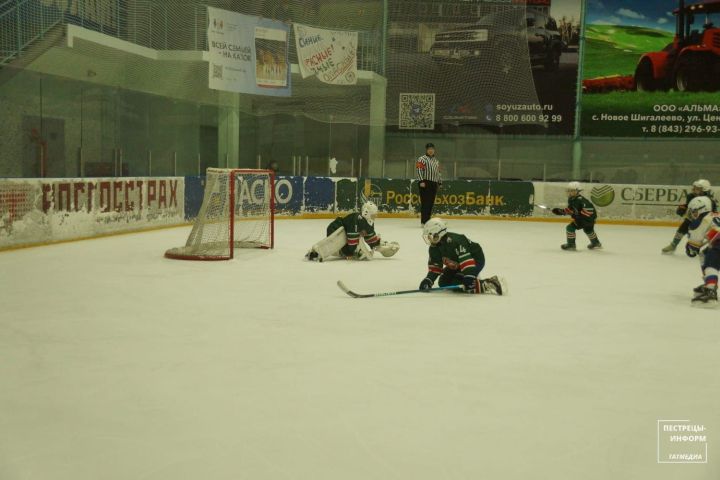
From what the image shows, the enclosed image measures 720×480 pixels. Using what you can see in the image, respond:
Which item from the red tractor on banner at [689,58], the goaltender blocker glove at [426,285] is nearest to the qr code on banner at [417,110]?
the red tractor on banner at [689,58]

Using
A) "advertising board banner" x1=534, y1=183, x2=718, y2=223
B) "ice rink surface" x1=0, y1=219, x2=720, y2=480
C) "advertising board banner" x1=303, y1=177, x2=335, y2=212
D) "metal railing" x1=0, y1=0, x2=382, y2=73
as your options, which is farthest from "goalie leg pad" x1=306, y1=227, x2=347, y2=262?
"advertising board banner" x1=534, y1=183, x2=718, y2=223

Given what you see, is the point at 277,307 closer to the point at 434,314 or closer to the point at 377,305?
the point at 377,305

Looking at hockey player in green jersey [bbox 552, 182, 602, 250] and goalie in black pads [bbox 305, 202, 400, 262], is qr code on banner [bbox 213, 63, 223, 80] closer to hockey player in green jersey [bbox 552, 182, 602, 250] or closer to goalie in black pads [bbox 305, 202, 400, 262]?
goalie in black pads [bbox 305, 202, 400, 262]

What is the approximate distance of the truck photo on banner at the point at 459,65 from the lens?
17.5 meters

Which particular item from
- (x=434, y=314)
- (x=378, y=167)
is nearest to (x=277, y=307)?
(x=434, y=314)

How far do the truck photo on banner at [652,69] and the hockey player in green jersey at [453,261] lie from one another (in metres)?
13.8

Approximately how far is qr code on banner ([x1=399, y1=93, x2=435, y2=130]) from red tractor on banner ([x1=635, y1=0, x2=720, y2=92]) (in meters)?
5.81

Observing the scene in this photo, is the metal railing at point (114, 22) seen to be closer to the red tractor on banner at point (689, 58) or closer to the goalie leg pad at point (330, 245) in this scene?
the goalie leg pad at point (330, 245)

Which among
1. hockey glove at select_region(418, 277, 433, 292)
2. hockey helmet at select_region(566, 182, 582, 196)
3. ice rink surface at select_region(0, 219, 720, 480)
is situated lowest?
ice rink surface at select_region(0, 219, 720, 480)

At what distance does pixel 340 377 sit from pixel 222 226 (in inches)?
258

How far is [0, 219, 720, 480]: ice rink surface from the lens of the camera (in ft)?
9.64

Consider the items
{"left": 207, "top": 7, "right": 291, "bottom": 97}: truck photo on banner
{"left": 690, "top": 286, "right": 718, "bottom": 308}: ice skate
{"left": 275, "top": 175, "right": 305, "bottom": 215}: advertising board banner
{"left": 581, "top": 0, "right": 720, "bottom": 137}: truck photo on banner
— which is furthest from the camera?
{"left": 581, "top": 0, "right": 720, "bottom": 137}: truck photo on banner

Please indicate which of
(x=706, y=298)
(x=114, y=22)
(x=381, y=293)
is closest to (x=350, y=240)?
(x=381, y=293)

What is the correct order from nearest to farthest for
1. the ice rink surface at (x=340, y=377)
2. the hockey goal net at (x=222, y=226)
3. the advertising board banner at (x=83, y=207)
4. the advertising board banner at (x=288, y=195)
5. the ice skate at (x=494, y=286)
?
the ice rink surface at (x=340, y=377) → the ice skate at (x=494, y=286) → the hockey goal net at (x=222, y=226) → the advertising board banner at (x=83, y=207) → the advertising board banner at (x=288, y=195)
